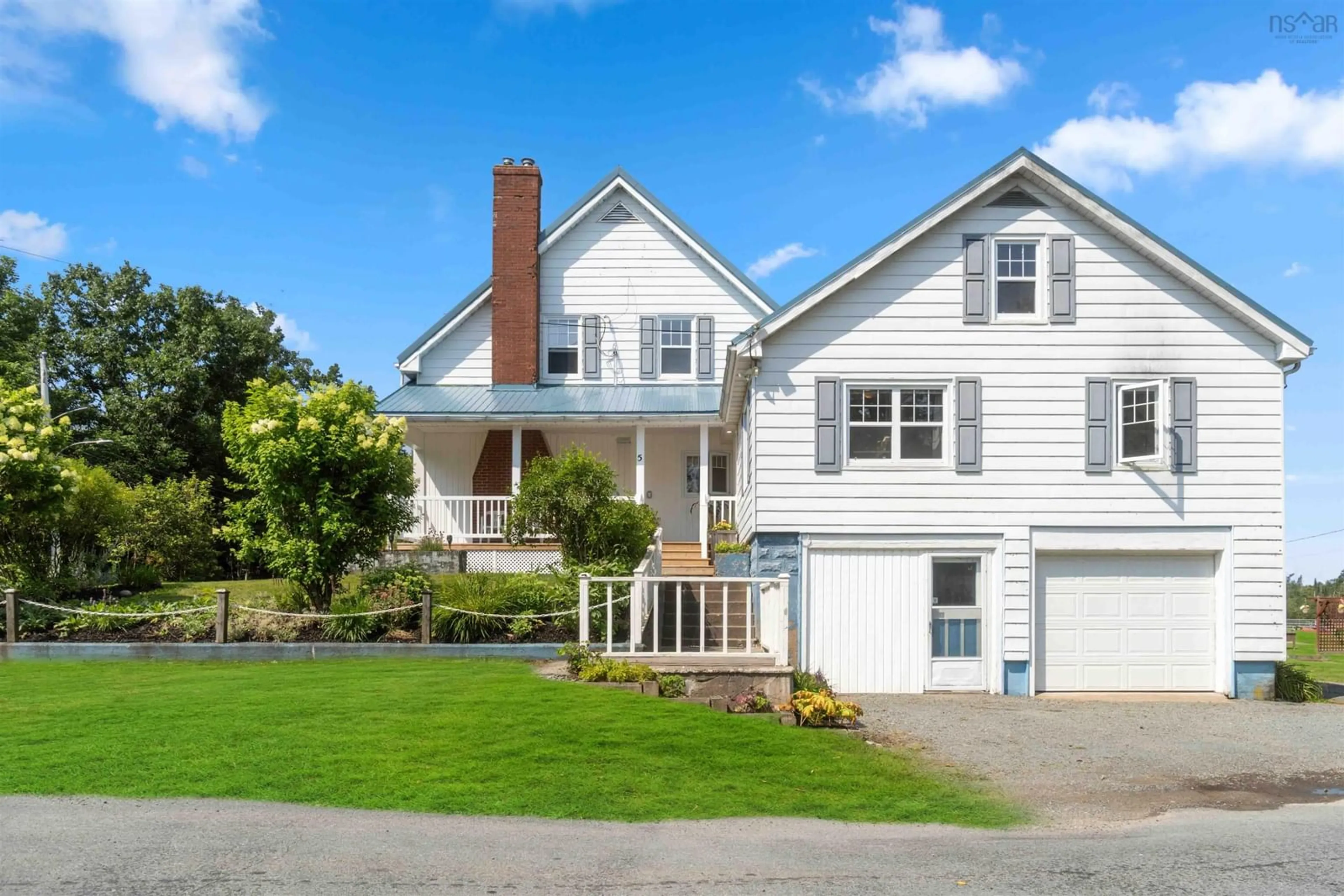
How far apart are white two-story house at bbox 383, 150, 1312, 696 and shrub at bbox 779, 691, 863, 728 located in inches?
132

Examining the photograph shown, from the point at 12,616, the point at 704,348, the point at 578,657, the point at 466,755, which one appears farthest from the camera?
the point at 704,348

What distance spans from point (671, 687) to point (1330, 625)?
30.4 metres

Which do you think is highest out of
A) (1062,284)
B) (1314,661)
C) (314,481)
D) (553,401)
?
(1062,284)

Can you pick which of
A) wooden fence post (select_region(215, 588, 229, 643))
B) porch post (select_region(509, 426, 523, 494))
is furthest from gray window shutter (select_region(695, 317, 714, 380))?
wooden fence post (select_region(215, 588, 229, 643))

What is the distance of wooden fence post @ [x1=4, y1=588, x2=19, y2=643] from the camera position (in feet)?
50.5

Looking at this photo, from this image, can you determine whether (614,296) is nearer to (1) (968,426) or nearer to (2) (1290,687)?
(1) (968,426)

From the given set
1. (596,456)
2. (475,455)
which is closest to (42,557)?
(475,455)

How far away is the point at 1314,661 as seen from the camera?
2809 cm

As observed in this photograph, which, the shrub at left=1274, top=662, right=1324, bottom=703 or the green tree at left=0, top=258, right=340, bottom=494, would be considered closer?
the shrub at left=1274, top=662, right=1324, bottom=703

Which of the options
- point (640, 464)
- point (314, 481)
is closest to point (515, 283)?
point (640, 464)

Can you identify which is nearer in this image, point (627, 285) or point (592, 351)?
point (592, 351)

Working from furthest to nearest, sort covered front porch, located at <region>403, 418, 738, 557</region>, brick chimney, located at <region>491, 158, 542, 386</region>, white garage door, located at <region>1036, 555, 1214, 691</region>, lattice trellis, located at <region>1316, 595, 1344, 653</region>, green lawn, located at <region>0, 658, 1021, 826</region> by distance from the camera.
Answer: lattice trellis, located at <region>1316, 595, 1344, 653</region> < brick chimney, located at <region>491, 158, 542, 386</region> < covered front porch, located at <region>403, 418, 738, 557</region> < white garage door, located at <region>1036, 555, 1214, 691</region> < green lawn, located at <region>0, 658, 1021, 826</region>

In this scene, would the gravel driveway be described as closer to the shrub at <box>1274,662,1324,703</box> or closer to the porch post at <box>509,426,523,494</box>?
the shrub at <box>1274,662,1324,703</box>

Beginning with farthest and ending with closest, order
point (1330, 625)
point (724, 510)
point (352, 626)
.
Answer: point (1330, 625) < point (724, 510) < point (352, 626)
